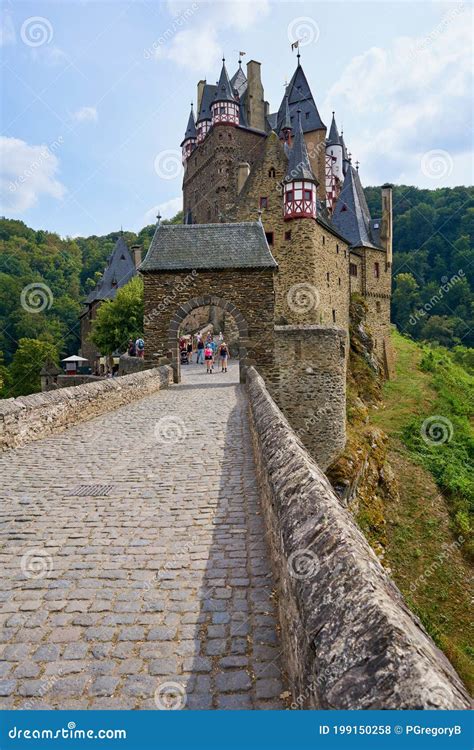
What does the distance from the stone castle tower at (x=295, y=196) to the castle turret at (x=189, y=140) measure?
0.36 ft

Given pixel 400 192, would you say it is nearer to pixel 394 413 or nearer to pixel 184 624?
pixel 394 413

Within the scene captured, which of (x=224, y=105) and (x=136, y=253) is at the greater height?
(x=224, y=105)

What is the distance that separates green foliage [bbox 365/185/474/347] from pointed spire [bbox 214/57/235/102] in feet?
81.5

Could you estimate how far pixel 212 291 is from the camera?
19547 millimetres

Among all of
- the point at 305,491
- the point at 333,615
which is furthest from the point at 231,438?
the point at 333,615

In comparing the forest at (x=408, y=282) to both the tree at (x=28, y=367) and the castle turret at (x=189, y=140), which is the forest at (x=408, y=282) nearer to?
the tree at (x=28, y=367)

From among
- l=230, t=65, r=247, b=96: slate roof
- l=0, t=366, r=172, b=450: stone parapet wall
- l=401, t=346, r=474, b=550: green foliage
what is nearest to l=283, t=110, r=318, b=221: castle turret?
l=401, t=346, r=474, b=550: green foliage

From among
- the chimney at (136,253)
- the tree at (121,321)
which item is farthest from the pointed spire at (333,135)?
the tree at (121,321)

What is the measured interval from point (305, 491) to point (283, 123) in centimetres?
4601

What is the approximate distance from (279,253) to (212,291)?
15302 millimetres

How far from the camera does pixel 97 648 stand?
3.19 metres

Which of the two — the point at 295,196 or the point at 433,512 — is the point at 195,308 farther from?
the point at 295,196

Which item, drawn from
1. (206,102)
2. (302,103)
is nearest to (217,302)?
(302,103)

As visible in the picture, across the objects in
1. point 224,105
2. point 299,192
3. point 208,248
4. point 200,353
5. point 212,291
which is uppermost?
point 224,105
